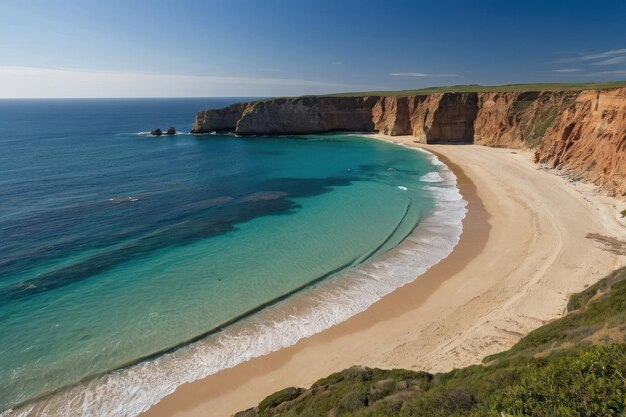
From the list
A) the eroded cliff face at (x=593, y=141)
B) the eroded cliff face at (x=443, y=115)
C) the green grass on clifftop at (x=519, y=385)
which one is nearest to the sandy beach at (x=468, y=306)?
the green grass on clifftop at (x=519, y=385)

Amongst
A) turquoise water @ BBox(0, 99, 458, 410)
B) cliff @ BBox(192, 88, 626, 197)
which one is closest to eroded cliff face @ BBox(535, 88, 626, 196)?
cliff @ BBox(192, 88, 626, 197)

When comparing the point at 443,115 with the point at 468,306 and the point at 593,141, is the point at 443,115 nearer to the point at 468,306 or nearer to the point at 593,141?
the point at 593,141

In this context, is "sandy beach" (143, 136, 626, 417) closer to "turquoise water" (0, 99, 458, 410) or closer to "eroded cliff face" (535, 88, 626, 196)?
"turquoise water" (0, 99, 458, 410)

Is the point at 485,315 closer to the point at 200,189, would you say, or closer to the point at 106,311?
the point at 106,311

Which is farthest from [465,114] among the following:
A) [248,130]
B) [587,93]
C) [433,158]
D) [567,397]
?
[567,397]

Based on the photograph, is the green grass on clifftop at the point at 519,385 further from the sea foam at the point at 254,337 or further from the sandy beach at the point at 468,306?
the sea foam at the point at 254,337

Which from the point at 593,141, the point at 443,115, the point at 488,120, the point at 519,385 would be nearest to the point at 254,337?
the point at 519,385
